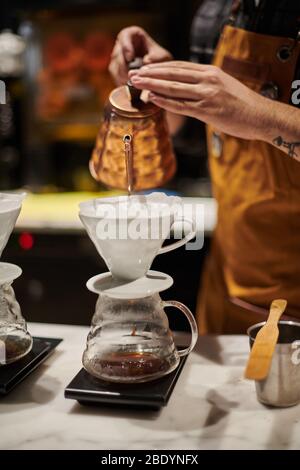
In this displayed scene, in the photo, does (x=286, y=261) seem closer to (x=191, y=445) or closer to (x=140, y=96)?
(x=140, y=96)

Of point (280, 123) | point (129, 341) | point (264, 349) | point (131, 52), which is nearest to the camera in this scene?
point (264, 349)

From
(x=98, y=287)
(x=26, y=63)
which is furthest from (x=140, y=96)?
(x=26, y=63)

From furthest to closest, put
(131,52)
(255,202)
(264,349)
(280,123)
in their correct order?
(255,202)
(131,52)
(280,123)
(264,349)

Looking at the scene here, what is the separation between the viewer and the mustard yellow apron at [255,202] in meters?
1.50

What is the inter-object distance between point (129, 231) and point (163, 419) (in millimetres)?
308

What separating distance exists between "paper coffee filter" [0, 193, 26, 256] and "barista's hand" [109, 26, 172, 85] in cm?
54

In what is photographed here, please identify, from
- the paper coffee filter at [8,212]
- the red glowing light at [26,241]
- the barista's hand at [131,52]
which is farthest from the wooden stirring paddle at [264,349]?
the red glowing light at [26,241]

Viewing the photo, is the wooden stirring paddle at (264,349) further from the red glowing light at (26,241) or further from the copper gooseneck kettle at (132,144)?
the red glowing light at (26,241)

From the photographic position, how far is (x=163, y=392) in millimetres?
964

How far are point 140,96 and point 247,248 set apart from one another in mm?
617

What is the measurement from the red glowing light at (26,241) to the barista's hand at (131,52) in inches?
56.0

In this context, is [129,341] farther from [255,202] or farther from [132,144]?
[255,202]

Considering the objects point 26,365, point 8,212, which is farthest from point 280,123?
point 26,365

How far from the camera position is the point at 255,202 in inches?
63.1
